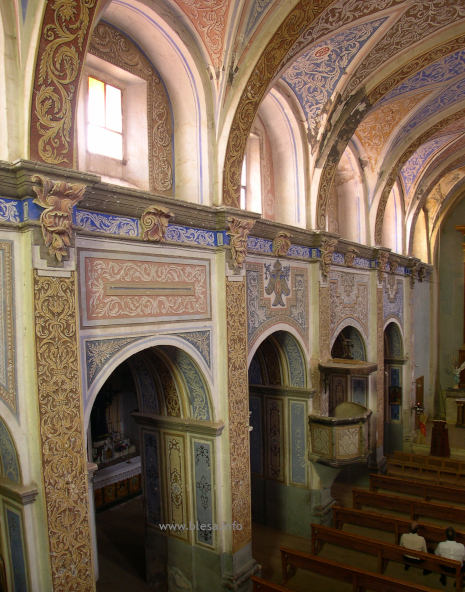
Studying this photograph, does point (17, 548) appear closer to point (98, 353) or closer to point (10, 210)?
point (98, 353)

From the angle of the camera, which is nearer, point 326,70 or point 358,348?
point 326,70

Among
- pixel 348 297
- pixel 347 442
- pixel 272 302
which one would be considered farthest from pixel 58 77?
pixel 348 297

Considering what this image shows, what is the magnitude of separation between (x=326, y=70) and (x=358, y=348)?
21.0 ft

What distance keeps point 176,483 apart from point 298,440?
9.56 ft

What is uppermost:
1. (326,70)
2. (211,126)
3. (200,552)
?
(326,70)

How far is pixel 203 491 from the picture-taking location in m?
7.13

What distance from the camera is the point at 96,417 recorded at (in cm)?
1052

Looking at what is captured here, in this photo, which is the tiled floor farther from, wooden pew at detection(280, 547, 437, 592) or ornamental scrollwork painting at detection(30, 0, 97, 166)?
ornamental scrollwork painting at detection(30, 0, 97, 166)

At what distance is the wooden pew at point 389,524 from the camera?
787 centimetres

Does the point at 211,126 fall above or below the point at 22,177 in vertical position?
above

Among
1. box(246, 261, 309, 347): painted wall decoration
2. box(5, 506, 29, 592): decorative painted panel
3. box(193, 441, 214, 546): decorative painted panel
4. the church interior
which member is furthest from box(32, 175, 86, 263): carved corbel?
box(193, 441, 214, 546): decorative painted panel

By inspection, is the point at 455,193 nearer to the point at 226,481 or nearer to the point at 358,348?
the point at 358,348

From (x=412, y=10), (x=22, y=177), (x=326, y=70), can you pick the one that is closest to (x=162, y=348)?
(x=22, y=177)

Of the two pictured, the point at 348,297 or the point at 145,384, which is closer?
the point at 145,384
